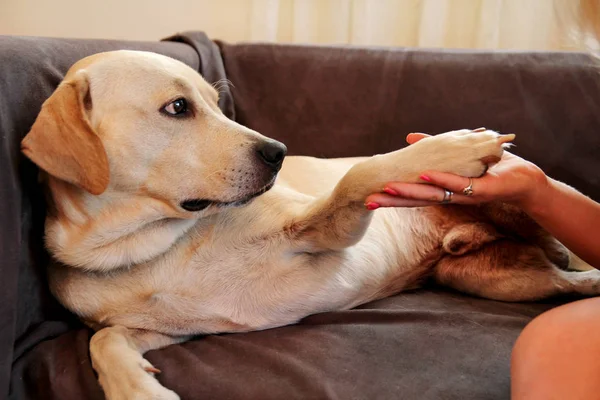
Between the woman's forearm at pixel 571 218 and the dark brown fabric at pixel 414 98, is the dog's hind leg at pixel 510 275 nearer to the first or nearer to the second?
the woman's forearm at pixel 571 218

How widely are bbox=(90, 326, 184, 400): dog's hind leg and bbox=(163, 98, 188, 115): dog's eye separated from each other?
517 millimetres

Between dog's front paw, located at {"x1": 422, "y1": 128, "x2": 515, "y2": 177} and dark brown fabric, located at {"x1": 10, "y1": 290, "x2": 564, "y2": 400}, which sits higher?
dog's front paw, located at {"x1": 422, "y1": 128, "x2": 515, "y2": 177}

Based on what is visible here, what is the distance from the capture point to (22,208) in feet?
4.35

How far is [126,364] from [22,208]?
1.49 ft

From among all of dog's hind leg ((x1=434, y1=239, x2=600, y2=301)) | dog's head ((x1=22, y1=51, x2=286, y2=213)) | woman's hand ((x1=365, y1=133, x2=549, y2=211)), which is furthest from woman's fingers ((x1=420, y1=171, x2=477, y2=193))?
dog's hind leg ((x1=434, y1=239, x2=600, y2=301))

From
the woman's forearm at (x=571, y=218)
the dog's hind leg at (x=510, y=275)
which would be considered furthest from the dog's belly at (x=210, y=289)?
the woman's forearm at (x=571, y=218)

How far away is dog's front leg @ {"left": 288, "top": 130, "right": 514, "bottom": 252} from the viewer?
1136 millimetres

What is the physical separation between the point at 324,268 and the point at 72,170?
630 millimetres

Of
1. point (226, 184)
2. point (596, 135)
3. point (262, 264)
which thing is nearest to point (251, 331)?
point (262, 264)

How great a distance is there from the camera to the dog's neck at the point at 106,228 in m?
1.29

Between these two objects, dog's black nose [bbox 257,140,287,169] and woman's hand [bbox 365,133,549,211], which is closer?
woman's hand [bbox 365,133,549,211]

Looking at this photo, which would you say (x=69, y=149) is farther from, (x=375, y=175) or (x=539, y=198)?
(x=539, y=198)

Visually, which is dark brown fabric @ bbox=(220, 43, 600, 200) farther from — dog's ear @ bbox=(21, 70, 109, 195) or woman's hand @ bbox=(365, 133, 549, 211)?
dog's ear @ bbox=(21, 70, 109, 195)

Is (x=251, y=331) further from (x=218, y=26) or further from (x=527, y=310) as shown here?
(x=218, y=26)
